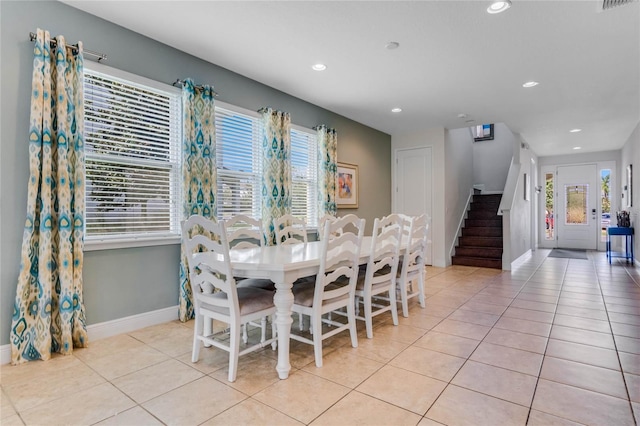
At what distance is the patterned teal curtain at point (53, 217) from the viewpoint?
232 cm

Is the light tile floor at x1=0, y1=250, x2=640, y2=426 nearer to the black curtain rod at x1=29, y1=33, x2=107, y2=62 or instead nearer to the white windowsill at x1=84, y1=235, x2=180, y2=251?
the white windowsill at x1=84, y1=235, x2=180, y2=251

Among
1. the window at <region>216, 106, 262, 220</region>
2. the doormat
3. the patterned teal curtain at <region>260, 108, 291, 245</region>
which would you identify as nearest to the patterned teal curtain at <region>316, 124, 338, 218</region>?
the patterned teal curtain at <region>260, 108, 291, 245</region>

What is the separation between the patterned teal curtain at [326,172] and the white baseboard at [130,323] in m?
2.50

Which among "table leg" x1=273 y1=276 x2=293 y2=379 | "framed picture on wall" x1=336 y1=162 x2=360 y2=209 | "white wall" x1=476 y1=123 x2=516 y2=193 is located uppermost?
"white wall" x1=476 y1=123 x2=516 y2=193

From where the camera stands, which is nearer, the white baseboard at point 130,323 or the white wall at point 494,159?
the white baseboard at point 130,323

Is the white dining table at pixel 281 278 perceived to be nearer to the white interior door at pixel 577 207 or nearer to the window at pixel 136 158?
the window at pixel 136 158

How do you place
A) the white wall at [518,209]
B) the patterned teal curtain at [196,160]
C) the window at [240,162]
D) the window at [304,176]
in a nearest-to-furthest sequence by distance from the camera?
1. the patterned teal curtain at [196,160]
2. the window at [240,162]
3. the window at [304,176]
4. the white wall at [518,209]

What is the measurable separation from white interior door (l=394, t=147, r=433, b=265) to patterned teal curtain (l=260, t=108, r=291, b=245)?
3.15m

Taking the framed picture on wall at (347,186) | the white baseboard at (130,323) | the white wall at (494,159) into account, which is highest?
the white wall at (494,159)

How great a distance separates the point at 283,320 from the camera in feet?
6.97

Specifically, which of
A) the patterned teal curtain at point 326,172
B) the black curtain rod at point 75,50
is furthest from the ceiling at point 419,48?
the patterned teal curtain at point 326,172

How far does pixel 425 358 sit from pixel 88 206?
113 inches

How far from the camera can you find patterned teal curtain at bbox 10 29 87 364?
7.61 feet

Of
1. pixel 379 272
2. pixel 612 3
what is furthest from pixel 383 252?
pixel 612 3
